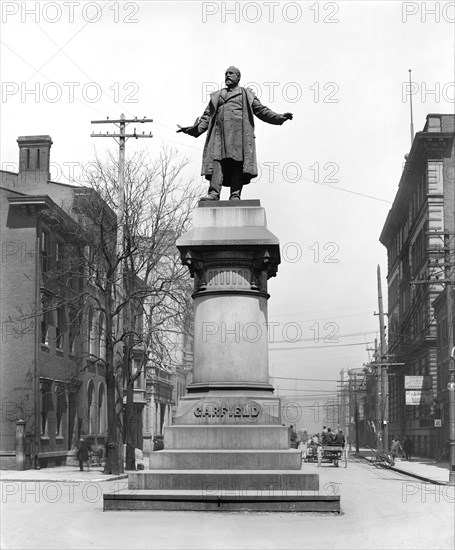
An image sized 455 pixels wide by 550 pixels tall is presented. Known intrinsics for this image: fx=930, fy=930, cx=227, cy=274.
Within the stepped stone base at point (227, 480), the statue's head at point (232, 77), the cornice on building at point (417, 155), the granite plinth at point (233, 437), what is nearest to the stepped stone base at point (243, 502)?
the stepped stone base at point (227, 480)

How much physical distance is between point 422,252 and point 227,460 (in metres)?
51.3

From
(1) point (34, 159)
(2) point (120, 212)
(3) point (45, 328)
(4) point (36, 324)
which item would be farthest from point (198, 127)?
(1) point (34, 159)

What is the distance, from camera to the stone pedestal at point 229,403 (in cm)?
1350

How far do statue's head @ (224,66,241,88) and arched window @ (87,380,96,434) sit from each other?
36.7m

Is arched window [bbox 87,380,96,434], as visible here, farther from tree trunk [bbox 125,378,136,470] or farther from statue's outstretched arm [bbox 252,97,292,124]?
statue's outstretched arm [bbox 252,97,292,124]

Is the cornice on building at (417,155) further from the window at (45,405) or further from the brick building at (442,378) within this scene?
the window at (45,405)

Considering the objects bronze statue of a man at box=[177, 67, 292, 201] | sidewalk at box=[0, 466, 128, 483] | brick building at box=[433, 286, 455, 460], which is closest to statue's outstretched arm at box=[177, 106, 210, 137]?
bronze statue of a man at box=[177, 67, 292, 201]

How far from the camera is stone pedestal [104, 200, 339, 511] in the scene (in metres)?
13.5

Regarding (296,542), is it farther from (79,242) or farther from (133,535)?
(79,242)

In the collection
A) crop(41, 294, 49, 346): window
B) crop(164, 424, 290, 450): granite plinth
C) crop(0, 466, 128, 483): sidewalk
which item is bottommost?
crop(0, 466, 128, 483): sidewalk

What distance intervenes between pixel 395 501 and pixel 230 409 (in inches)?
170

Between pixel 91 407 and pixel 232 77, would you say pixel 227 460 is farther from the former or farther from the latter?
pixel 91 407

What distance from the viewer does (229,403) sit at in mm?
14984

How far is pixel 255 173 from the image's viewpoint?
1652cm
